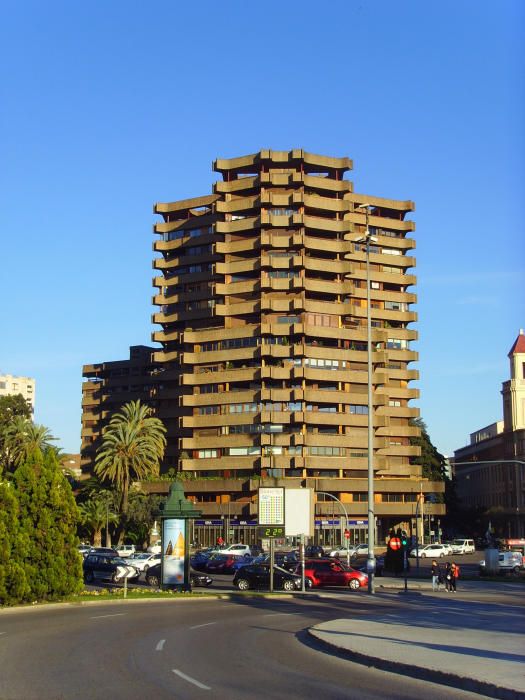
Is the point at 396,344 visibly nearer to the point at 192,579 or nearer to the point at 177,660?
the point at 192,579

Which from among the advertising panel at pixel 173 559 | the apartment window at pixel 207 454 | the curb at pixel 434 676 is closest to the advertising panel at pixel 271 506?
the advertising panel at pixel 173 559

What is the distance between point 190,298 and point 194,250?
22.9 feet

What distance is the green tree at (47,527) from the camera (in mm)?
32438

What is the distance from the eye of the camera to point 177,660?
17.1 meters

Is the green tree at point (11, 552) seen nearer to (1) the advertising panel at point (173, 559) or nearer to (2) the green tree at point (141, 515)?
(1) the advertising panel at point (173, 559)

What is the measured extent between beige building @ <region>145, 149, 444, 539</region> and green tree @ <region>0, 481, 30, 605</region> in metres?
70.0

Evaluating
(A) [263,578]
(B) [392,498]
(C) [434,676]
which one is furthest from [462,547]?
(C) [434,676]

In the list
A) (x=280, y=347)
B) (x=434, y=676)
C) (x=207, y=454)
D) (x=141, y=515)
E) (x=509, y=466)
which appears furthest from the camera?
(x=509, y=466)

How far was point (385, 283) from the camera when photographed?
12031 cm

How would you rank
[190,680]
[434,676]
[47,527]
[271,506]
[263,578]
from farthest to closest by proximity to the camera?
[263,578]
[271,506]
[47,527]
[434,676]
[190,680]

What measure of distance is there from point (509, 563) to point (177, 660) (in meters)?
52.1

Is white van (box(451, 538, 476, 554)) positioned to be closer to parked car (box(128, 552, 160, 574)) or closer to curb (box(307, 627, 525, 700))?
parked car (box(128, 552, 160, 574))

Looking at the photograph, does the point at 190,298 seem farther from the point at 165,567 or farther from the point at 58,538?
the point at 58,538

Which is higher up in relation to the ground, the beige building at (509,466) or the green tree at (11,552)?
the beige building at (509,466)
